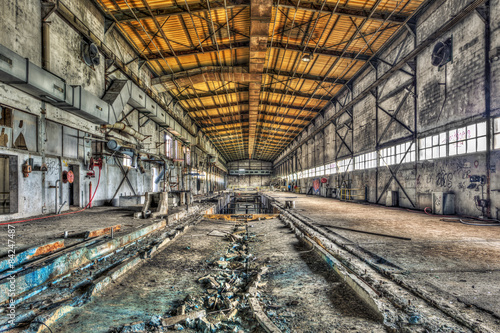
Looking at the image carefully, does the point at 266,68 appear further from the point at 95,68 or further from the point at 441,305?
the point at 441,305

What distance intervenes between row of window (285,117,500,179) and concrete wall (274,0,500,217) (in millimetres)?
174

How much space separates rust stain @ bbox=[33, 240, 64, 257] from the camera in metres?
3.46

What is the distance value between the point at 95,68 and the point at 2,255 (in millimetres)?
7645

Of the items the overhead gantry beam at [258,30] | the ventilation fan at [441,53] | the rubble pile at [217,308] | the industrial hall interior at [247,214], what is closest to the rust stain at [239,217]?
the industrial hall interior at [247,214]

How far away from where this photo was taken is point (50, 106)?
6.58 metres

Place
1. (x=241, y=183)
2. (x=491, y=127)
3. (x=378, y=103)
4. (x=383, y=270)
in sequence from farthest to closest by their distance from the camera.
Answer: (x=241, y=183), (x=378, y=103), (x=491, y=127), (x=383, y=270)

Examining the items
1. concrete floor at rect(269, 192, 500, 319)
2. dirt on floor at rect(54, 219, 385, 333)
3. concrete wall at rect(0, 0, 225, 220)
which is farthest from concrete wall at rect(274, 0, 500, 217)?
concrete wall at rect(0, 0, 225, 220)

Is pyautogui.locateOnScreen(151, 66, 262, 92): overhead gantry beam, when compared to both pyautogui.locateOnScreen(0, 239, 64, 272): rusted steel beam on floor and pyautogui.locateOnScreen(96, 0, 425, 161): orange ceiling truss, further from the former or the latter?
pyautogui.locateOnScreen(0, 239, 64, 272): rusted steel beam on floor

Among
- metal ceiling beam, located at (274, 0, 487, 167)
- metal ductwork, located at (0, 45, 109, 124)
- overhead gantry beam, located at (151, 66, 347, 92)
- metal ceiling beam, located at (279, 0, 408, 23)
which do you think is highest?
metal ceiling beam, located at (279, 0, 408, 23)

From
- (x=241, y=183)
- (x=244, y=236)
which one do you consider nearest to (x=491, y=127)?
(x=244, y=236)

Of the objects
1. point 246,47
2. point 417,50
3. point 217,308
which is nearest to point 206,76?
point 246,47

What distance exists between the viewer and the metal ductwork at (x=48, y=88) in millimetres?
4785

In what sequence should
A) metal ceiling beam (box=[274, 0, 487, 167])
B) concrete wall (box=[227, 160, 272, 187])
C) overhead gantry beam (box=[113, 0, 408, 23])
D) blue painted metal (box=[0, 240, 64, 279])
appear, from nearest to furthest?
blue painted metal (box=[0, 240, 64, 279])
metal ceiling beam (box=[274, 0, 487, 167])
overhead gantry beam (box=[113, 0, 408, 23])
concrete wall (box=[227, 160, 272, 187])

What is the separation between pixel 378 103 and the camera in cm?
1205
